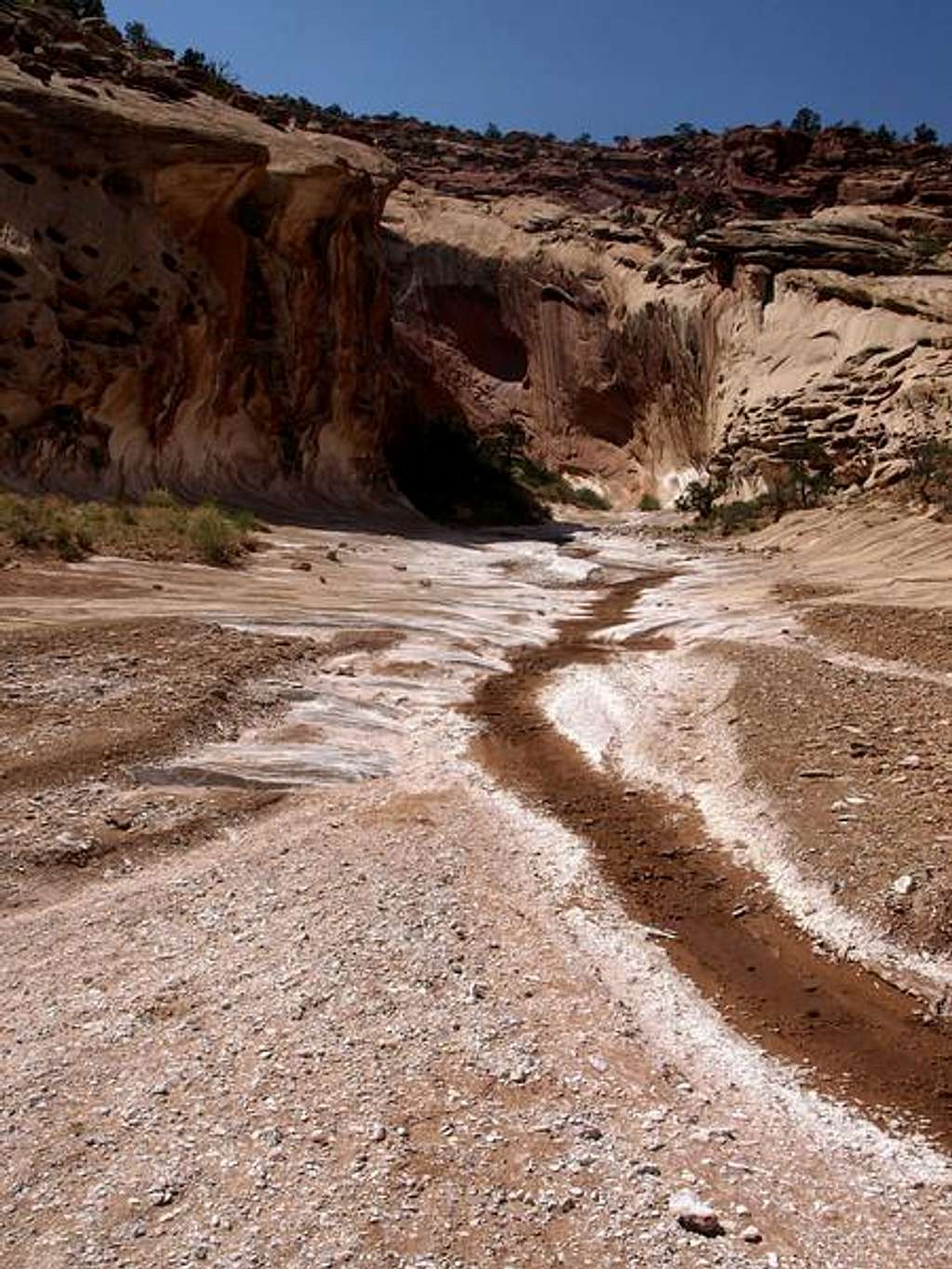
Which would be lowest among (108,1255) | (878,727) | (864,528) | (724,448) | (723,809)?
(108,1255)

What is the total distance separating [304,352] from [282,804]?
91.8 ft

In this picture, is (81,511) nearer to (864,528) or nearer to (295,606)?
(295,606)

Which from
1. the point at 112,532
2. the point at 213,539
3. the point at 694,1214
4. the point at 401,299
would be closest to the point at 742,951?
the point at 694,1214

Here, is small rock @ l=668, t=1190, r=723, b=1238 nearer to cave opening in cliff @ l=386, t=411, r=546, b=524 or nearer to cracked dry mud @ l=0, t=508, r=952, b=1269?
cracked dry mud @ l=0, t=508, r=952, b=1269

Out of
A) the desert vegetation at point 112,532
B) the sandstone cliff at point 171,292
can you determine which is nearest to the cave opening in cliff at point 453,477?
the sandstone cliff at point 171,292

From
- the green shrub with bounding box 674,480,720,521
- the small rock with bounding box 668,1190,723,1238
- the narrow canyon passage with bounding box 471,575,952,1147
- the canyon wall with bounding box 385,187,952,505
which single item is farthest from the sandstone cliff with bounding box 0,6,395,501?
the small rock with bounding box 668,1190,723,1238

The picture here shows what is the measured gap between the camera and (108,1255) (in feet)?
12.9

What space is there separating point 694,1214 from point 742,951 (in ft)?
8.41

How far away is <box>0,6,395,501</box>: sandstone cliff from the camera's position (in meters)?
24.6

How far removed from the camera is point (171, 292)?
91.3 feet

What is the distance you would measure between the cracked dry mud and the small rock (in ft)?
0.13

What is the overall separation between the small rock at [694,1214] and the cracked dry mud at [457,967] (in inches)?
1.5

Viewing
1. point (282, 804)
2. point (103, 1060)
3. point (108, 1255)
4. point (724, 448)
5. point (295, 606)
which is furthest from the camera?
point (724, 448)

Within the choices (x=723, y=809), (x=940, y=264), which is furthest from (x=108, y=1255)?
(x=940, y=264)
